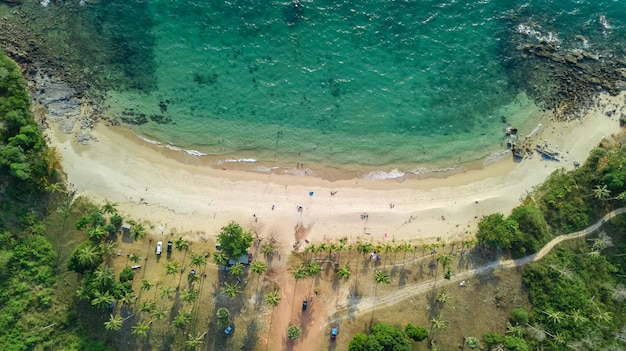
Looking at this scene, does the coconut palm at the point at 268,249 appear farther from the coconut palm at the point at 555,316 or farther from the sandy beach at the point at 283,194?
the coconut palm at the point at 555,316

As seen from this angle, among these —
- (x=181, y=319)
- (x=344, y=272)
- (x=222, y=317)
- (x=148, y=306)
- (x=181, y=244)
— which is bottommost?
(x=181, y=319)

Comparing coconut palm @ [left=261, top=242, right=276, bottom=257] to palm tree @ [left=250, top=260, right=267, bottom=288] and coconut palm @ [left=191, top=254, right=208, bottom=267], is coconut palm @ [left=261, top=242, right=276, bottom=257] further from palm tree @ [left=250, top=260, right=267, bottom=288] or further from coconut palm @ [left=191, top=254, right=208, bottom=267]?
coconut palm @ [left=191, top=254, right=208, bottom=267]

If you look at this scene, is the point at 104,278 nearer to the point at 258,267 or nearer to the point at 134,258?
the point at 134,258

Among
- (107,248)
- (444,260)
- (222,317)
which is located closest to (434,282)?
(444,260)

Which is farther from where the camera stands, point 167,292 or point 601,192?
point 601,192

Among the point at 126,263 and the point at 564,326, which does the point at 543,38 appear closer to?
the point at 564,326

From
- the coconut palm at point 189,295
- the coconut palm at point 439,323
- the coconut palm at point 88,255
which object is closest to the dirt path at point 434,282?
the coconut palm at point 439,323
